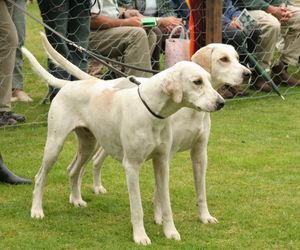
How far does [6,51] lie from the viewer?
645cm

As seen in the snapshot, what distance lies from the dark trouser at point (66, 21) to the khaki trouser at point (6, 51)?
0.44 meters

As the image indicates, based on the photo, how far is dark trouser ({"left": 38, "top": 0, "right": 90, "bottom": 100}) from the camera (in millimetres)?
6734

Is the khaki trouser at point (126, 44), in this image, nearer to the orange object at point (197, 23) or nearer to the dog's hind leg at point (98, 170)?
the orange object at point (197, 23)

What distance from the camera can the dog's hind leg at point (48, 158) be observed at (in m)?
4.44

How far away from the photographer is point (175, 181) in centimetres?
532

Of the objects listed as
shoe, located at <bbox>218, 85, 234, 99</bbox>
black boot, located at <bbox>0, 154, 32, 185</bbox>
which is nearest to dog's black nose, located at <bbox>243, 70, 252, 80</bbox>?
A: black boot, located at <bbox>0, 154, 32, 185</bbox>

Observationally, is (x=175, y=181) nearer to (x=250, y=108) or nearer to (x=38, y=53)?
(x=250, y=108)

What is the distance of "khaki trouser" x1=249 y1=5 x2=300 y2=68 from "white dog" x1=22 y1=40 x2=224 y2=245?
4205 millimetres

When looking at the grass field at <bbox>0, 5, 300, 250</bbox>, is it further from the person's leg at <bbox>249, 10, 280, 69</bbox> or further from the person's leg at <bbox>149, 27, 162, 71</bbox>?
the person's leg at <bbox>249, 10, 280, 69</bbox>

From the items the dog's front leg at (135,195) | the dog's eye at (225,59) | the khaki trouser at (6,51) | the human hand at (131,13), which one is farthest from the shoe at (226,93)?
the dog's front leg at (135,195)

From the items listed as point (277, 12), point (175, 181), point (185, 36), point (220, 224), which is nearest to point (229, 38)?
point (185, 36)

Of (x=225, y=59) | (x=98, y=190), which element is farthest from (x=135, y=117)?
(x=98, y=190)

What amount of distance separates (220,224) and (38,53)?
671cm

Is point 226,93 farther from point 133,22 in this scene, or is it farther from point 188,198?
point 188,198
